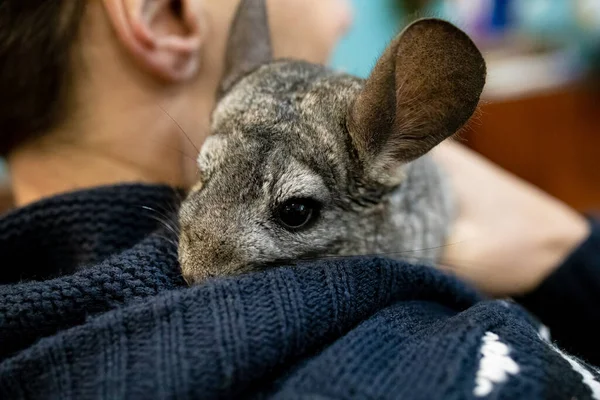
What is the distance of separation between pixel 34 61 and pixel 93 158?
0.69ft

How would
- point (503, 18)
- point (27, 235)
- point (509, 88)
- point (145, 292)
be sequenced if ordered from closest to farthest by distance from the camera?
point (145, 292) < point (27, 235) < point (509, 88) < point (503, 18)

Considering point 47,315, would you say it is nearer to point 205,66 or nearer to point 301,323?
point 301,323

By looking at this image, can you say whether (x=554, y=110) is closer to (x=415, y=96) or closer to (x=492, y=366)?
(x=415, y=96)

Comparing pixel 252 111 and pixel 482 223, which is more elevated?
pixel 252 111

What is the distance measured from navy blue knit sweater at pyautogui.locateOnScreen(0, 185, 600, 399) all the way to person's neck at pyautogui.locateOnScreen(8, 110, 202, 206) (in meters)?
0.31

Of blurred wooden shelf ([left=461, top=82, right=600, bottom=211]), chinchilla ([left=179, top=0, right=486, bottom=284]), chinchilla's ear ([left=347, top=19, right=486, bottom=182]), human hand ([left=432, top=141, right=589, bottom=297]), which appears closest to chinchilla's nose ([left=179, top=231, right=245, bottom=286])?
chinchilla ([left=179, top=0, right=486, bottom=284])

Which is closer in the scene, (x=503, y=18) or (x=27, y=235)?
(x=27, y=235)

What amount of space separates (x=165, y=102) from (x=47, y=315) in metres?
0.56

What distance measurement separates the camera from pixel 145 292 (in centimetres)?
83

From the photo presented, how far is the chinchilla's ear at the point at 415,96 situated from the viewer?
2.73 ft

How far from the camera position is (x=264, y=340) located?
28.8 inches

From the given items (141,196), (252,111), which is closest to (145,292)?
(141,196)

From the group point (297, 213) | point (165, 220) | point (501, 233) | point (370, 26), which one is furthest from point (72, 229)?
point (370, 26)

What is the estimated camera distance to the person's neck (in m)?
1.19
